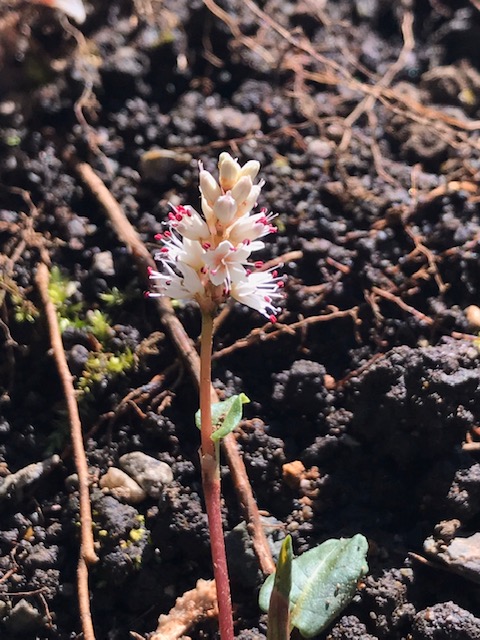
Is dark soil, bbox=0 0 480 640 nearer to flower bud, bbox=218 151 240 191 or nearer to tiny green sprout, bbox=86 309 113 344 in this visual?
tiny green sprout, bbox=86 309 113 344

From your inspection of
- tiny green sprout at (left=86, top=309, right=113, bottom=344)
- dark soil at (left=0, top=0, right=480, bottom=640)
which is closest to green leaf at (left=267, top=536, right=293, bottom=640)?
dark soil at (left=0, top=0, right=480, bottom=640)

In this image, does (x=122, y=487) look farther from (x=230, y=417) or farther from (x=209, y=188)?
(x=209, y=188)

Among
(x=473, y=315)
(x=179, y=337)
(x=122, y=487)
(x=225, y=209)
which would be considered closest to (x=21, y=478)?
(x=122, y=487)

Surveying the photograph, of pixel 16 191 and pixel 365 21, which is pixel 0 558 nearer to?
pixel 16 191

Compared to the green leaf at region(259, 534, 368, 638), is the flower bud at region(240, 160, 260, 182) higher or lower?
higher

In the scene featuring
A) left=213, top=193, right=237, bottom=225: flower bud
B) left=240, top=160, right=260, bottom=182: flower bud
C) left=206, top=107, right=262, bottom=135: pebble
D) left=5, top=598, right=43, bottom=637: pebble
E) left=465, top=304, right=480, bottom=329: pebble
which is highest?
left=206, top=107, right=262, bottom=135: pebble

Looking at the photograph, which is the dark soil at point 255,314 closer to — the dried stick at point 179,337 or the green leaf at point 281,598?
the dried stick at point 179,337
